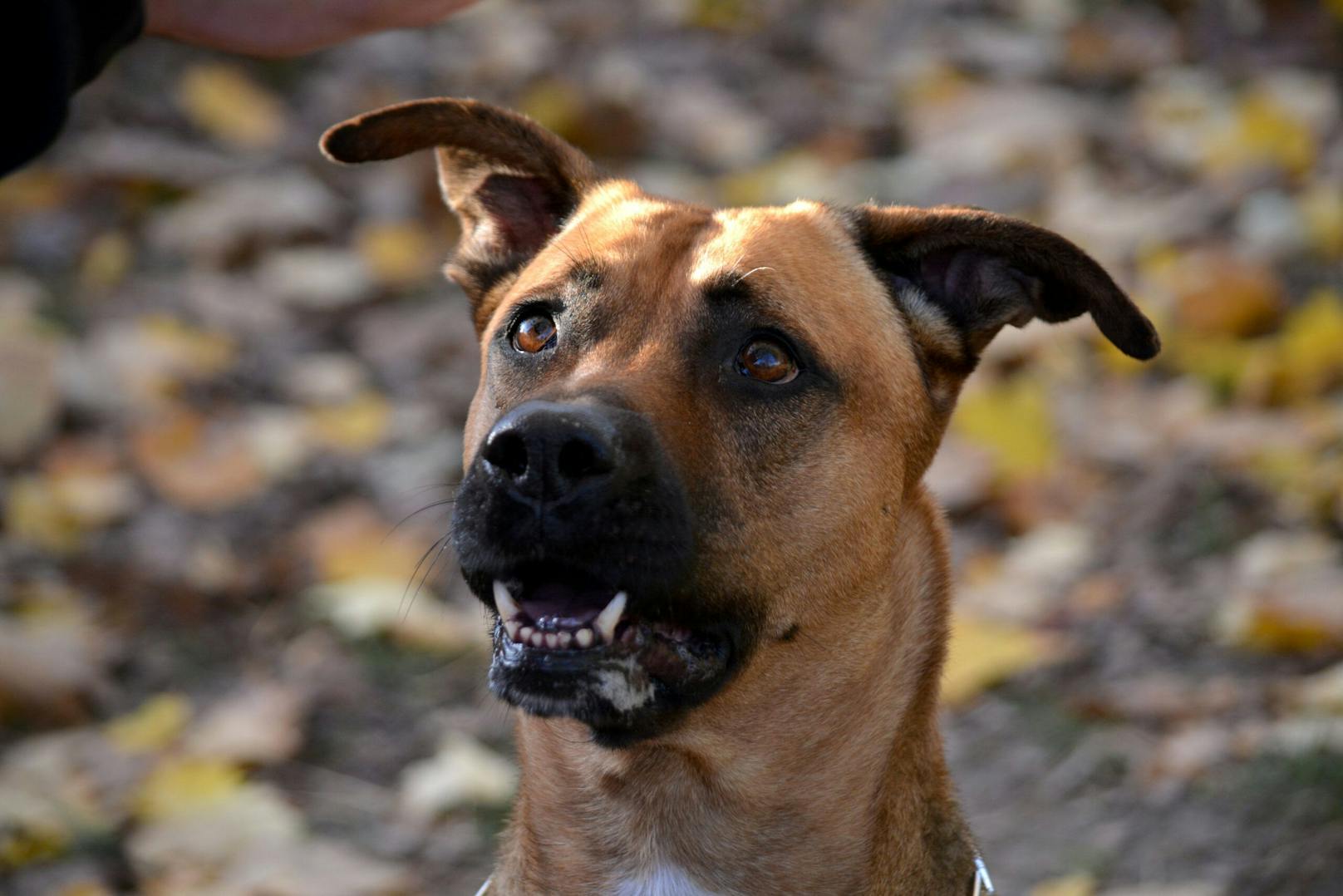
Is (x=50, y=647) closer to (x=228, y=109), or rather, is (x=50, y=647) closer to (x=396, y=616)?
(x=396, y=616)

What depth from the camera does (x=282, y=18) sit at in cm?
389

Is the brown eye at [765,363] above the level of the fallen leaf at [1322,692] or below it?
above

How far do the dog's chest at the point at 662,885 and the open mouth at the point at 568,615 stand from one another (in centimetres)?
56

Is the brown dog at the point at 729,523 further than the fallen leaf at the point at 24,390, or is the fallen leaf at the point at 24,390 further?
the fallen leaf at the point at 24,390

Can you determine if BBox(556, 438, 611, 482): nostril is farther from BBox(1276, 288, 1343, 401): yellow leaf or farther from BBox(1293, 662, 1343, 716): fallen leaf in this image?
BBox(1276, 288, 1343, 401): yellow leaf

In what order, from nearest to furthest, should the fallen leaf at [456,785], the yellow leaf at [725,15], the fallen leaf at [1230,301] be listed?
the fallen leaf at [456,785], the fallen leaf at [1230,301], the yellow leaf at [725,15]

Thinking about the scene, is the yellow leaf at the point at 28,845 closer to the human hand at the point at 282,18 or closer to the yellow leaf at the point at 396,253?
the human hand at the point at 282,18

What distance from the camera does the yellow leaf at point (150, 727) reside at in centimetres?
479

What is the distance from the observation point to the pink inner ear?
382 centimetres

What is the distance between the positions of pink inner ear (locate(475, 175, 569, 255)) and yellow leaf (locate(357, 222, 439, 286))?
3.69 m

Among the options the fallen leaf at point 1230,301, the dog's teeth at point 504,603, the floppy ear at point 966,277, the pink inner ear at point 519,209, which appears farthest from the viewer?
the fallen leaf at point 1230,301

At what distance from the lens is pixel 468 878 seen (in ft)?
14.9

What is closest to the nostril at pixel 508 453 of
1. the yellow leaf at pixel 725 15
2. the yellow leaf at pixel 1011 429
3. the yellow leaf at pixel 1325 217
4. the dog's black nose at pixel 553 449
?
the dog's black nose at pixel 553 449

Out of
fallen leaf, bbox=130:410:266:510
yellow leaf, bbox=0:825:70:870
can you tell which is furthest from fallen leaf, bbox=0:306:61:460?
yellow leaf, bbox=0:825:70:870
